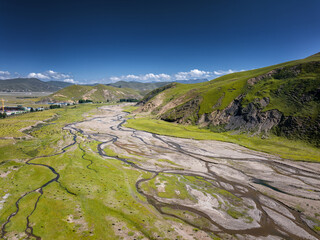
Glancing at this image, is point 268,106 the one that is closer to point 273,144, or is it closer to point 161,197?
point 273,144

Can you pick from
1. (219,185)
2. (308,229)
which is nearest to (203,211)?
(219,185)

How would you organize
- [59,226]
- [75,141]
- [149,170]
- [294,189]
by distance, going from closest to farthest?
[59,226]
[294,189]
[149,170]
[75,141]

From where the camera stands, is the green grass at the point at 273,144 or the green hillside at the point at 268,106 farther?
the green hillside at the point at 268,106

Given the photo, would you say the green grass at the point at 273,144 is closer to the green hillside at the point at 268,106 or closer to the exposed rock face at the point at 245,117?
the green hillside at the point at 268,106

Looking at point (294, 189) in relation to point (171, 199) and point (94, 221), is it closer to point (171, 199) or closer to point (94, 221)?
point (171, 199)

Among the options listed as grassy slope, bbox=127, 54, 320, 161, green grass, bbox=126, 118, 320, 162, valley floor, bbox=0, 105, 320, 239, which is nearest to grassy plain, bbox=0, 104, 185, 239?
valley floor, bbox=0, 105, 320, 239

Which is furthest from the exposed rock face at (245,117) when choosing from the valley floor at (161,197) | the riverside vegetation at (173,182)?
the valley floor at (161,197)
